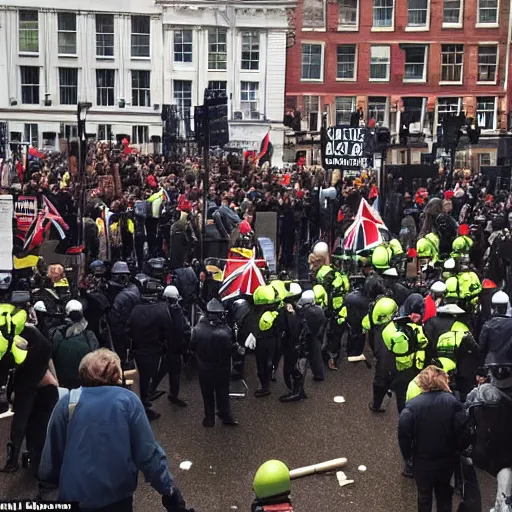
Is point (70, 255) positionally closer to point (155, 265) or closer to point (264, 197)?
point (155, 265)

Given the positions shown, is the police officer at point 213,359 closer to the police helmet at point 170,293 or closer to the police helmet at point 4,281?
the police helmet at point 170,293

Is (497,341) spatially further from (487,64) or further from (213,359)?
(487,64)

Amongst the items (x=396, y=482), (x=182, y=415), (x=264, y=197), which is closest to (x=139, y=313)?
(x=182, y=415)

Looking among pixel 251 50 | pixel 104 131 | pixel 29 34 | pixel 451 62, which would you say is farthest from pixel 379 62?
pixel 29 34

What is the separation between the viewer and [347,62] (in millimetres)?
42344

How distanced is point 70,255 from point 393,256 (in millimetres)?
4704

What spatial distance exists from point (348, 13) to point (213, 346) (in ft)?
118

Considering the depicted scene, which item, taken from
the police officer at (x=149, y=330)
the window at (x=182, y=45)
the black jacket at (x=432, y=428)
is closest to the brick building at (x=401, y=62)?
the window at (x=182, y=45)

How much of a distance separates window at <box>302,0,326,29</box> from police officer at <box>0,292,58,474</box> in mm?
35984

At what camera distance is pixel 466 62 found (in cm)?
4288

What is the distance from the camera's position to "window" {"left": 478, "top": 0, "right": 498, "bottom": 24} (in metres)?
42.5

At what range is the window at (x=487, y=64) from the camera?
141 ft

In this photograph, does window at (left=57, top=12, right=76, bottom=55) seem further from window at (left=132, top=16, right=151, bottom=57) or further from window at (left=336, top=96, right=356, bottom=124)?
window at (left=336, top=96, right=356, bottom=124)

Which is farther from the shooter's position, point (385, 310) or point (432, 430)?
point (385, 310)
